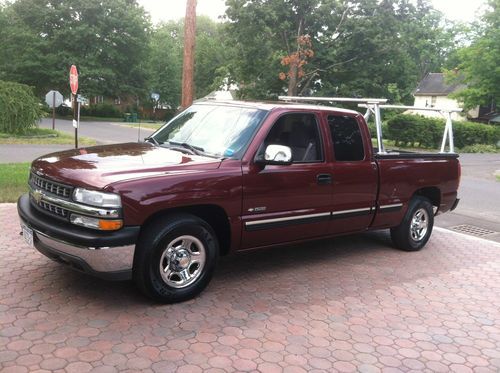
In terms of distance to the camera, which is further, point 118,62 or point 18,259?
point 118,62

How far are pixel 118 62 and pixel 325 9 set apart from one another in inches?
938

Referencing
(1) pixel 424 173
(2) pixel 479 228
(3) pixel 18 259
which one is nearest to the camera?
(3) pixel 18 259

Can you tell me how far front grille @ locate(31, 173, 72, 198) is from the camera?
4.20 metres

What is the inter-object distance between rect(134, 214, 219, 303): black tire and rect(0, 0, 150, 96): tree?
43.1 metres

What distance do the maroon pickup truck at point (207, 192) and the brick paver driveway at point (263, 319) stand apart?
418mm

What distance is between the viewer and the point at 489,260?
6801mm

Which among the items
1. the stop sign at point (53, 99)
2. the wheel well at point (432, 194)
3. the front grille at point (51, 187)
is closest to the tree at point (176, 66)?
the stop sign at point (53, 99)

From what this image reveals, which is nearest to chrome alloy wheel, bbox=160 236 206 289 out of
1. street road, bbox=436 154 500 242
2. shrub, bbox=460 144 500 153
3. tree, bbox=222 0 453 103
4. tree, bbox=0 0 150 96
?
street road, bbox=436 154 500 242

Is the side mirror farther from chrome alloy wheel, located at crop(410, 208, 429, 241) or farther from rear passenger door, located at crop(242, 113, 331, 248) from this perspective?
chrome alloy wheel, located at crop(410, 208, 429, 241)

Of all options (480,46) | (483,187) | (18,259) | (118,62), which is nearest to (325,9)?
(480,46)

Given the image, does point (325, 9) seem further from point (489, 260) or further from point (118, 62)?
point (489, 260)

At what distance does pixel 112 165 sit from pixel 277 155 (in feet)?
4.90

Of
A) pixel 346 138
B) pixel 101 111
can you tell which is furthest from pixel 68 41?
pixel 346 138

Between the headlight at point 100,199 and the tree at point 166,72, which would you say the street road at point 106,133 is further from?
the tree at point 166,72
